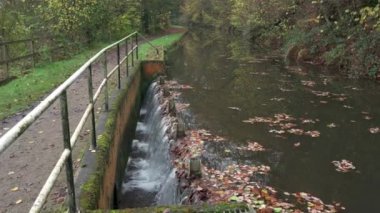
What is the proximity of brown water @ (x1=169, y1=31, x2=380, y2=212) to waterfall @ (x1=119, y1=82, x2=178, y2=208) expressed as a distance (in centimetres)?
107

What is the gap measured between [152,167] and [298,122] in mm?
4623

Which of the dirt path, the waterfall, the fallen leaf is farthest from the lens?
the fallen leaf

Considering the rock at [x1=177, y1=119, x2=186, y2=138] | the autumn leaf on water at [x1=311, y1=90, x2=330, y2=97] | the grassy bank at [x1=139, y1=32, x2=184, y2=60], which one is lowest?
the autumn leaf on water at [x1=311, y1=90, x2=330, y2=97]

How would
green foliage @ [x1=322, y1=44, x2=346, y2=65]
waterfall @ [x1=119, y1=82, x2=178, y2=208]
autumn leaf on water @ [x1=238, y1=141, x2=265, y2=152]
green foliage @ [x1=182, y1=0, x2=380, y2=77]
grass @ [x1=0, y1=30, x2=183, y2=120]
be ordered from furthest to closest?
green foliage @ [x1=322, y1=44, x2=346, y2=65]
green foliage @ [x1=182, y1=0, x2=380, y2=77]
grass @ [x1=0, y1=30, x2=183, y2=120]
autumn leaf on water @ [x1=238, y1=141, x2=265, y2=152]
waterfall @ [x1=119, y1=82, x2=178, y2=208]

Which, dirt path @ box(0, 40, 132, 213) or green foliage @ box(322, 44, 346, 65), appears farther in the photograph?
green foliage @ box(322, 44, 346, 65)

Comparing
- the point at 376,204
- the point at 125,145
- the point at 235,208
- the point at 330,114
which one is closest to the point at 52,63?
the point at 125,145

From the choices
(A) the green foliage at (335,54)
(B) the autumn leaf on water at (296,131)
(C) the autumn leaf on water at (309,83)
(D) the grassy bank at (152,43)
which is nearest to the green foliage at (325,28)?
(A) the green foliage at (335,54)

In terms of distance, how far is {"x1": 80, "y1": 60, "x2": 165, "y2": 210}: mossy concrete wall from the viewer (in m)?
4.87

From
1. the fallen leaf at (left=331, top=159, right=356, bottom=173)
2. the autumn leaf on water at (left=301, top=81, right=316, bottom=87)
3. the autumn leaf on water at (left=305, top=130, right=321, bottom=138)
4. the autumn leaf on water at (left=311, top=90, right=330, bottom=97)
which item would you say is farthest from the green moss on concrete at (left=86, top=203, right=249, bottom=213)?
the autumn leaf on water at (left=301, top=81, right=316, bottom=87)

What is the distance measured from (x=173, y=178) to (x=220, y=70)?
48.5ft

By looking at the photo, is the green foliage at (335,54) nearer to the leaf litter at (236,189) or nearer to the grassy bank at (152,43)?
the grassy bank at (152,43)

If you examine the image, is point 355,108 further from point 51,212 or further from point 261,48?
point 261,48

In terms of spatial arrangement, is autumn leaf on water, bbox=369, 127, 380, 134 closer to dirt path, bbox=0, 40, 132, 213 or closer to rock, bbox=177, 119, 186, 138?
rock, bbox=177, 119, 186, 138

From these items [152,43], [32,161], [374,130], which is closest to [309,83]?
[374,130]
